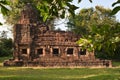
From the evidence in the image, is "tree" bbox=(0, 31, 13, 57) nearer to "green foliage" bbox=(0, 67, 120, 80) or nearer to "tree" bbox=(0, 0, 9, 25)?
"green foliage" bbox=(0, 67, 120, 80)

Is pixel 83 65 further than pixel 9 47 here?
No

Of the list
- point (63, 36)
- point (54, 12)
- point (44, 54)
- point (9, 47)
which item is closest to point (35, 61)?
point (44, 54)

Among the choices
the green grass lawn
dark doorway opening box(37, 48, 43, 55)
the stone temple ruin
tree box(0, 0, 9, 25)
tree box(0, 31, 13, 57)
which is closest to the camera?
tree box(0, 0, 9, 25)

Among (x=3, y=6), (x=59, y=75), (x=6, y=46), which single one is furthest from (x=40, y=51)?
(x=3, y=6)

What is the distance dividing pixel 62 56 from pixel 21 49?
419cm

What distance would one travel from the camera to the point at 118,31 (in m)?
3.25

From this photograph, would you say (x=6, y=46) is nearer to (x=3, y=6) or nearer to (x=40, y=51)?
(x=40, y=51)

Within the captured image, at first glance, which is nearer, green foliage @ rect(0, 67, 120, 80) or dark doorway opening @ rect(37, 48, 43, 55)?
green foliage @ rect(0, 67, 120, 80)

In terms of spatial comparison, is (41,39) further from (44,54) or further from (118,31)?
(118,31)

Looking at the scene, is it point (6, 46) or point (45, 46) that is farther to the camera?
point (6, 46)

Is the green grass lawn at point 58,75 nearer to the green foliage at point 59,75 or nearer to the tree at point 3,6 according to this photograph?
the green foliage at point 59,75

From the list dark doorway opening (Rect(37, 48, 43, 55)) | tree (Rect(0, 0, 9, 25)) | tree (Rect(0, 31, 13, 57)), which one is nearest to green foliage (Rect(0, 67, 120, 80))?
dark doorway opening (Rect(37, 48, 43, 55))

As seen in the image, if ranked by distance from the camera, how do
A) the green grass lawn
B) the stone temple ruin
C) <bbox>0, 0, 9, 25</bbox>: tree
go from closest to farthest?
1. <bbox>0, 0, 9, 25</bbox>: tree
2. the green grass lawn
3. the stone temple ruin

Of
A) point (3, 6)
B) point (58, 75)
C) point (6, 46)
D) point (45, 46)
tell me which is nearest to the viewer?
point (3, 6)
